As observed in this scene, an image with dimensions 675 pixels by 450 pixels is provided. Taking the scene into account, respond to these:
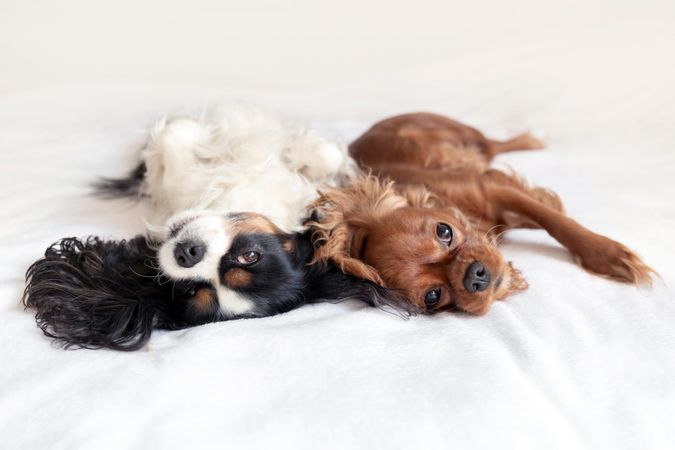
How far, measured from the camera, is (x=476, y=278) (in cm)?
158

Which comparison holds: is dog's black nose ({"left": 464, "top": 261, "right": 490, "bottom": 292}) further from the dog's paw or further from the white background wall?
the white background wall

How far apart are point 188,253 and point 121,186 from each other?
2.79 ft

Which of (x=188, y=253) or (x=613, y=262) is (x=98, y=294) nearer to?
(x=188, y=253)

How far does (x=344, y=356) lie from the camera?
1298 millimetres

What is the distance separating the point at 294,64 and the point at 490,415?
8.24 feet

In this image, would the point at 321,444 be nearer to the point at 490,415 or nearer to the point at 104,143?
the point at 490,415

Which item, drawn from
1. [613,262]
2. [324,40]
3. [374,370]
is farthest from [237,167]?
[324,40]

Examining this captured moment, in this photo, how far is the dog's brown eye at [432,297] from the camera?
1669 mm

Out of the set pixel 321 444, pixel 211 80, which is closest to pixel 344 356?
pixel 321 444

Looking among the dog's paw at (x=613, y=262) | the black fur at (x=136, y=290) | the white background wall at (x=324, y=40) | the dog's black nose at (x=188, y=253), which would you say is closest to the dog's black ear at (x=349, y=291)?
the black fur at (x=136, y=290)

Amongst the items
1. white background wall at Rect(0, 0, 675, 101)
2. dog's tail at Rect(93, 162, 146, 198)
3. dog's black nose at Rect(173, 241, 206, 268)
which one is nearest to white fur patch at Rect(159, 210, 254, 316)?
dog's black nose at Rect(173, 241, 206, 268)

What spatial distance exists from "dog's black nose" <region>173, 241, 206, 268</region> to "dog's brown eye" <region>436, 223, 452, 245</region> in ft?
2.13

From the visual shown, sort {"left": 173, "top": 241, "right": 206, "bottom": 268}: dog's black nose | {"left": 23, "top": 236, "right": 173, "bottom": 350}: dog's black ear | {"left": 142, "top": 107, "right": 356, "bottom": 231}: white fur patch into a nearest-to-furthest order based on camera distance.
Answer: {"left": 23, "top": 236, "right": 173, "bottom": 350}: dog's black ear < {"left": 173, "top": 241, "right": 206, "bottom": 268}: dog's black nose < {"left": 142, "top": 107, "right": 356, "bottom": 231}: white fur patch

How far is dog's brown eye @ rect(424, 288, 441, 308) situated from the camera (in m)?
1.67
